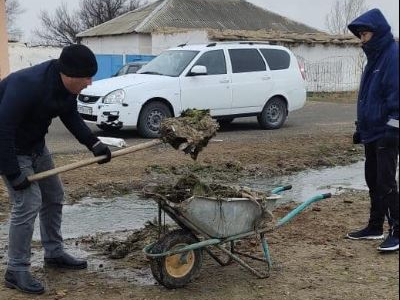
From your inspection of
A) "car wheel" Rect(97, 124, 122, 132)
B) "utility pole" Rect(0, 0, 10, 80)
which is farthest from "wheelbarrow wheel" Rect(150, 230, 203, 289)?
"utility pole" Rect(0, 0, 10, 80)

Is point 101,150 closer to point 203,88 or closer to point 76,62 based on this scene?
point 76,62

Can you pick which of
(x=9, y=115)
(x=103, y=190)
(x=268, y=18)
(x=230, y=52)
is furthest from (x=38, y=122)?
(x=268, y=18)

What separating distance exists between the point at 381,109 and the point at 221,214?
5.59 feet

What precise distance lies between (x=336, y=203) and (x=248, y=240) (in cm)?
203

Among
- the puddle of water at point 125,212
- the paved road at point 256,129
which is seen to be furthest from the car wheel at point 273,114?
the puddle of water at point 125,212

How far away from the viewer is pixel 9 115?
14.3 ft

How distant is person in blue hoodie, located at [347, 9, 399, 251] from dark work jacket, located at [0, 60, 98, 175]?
247cm

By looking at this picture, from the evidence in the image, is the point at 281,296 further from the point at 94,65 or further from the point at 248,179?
the point at 248,179

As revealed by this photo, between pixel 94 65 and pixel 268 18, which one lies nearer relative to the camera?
pixel 94 65

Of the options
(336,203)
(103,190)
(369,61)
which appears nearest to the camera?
(369,61)

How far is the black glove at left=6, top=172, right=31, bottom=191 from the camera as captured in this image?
4.44 meters

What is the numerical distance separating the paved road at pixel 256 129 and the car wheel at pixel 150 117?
21 cm

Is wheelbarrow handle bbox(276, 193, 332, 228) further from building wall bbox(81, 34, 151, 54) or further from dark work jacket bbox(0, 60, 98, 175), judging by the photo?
building wall bbox(81, 34, 151, 54)

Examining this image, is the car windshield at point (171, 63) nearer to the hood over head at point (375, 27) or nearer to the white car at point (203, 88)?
the white car at point (203, 88)
